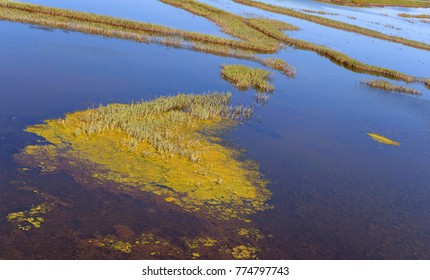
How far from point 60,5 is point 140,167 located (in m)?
38.9

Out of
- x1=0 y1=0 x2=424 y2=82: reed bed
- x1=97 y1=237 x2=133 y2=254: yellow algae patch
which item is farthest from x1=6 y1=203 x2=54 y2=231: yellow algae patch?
x1=0 y1=0 x2=424 y2=82: reed bed

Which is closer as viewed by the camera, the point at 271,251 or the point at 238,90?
the point at 271,251

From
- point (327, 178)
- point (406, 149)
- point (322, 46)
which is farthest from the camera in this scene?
point (322, 46)

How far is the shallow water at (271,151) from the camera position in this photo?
12273mm

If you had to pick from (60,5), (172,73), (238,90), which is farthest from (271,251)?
(60,5)

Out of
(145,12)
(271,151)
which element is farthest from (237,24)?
(271,151)

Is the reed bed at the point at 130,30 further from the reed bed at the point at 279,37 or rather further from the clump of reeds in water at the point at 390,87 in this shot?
the clump of reeds in water at the point at 390,87

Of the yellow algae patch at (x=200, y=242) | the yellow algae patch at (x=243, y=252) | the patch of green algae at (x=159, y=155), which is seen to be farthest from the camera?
the patch of green algae at (x=159, y=155)

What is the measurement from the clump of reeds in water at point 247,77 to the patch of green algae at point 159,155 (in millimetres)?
9087

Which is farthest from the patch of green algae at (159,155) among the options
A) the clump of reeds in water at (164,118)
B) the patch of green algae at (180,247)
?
the patch of green algae at (180,247)

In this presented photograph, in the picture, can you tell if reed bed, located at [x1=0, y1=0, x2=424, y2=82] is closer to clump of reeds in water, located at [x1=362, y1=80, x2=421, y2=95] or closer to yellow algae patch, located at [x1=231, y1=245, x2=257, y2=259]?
clump of reeds in water, located at [x1=362, y1=80, x2=421, y2=95]

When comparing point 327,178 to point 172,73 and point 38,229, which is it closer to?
point 38,229

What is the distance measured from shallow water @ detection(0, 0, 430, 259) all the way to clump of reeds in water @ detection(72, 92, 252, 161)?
6.11ft

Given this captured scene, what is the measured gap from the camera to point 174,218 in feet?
41.4
